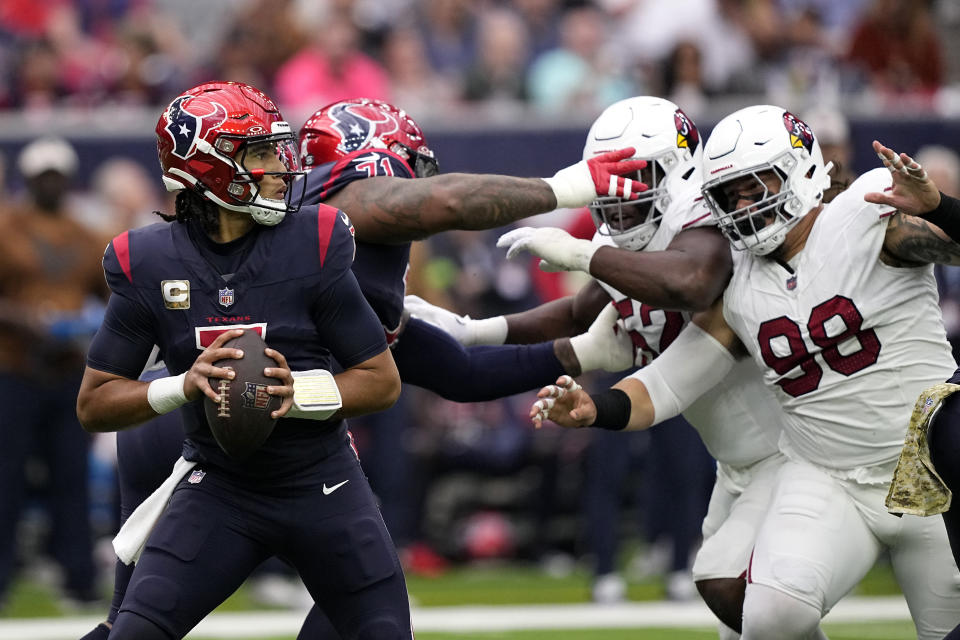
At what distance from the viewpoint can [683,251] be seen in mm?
4184

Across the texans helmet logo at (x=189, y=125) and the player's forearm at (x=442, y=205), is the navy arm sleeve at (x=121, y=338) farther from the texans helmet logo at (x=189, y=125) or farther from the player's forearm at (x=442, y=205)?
the player's forearm at (x=442, y=205)

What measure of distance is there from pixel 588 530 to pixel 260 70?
4.43 meters

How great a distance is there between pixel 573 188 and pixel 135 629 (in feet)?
5.66

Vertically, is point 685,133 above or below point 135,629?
above

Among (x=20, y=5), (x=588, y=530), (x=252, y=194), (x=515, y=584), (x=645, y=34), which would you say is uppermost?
(x=252, y=194)

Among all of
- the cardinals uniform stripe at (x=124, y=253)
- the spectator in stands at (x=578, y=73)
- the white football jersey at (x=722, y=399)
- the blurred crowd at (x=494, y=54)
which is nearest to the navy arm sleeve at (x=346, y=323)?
the cardinals uniform stripe at (x=124, y=253)

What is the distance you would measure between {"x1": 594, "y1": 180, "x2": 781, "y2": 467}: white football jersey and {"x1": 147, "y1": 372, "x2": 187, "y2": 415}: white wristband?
5.12 ft

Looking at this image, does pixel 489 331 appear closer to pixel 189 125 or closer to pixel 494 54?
pixel 189 125

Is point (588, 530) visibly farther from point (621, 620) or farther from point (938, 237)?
point (938, 237)

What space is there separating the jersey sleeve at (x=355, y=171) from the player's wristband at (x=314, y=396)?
2.75 ft

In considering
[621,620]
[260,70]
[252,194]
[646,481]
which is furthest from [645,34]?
[252,194]

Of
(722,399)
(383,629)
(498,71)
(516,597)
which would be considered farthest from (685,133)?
(498,71)

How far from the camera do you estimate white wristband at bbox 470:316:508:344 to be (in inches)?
197

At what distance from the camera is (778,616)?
3.85 meters
